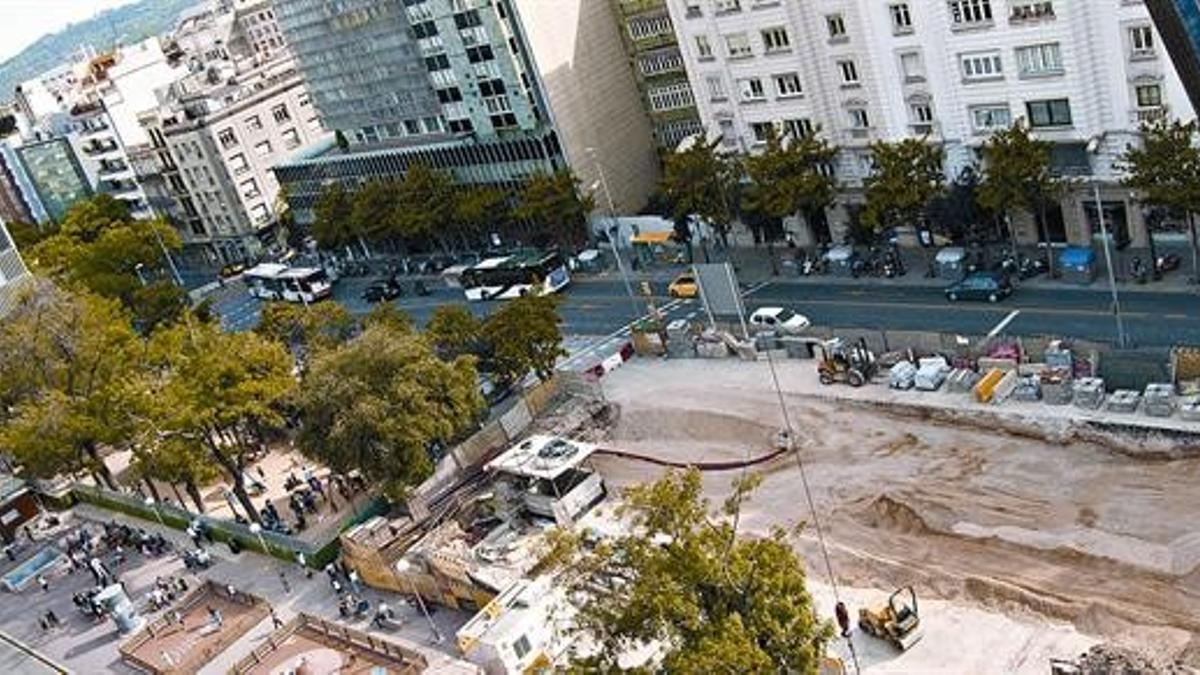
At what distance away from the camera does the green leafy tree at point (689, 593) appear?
35250 mm

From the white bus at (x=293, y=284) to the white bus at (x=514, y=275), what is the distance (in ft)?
74.1

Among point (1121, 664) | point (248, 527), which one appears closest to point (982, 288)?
point (1121, 664)

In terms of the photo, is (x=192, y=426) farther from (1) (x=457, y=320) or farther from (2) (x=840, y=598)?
(2) (x=840, y=598)

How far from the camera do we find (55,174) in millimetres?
172375

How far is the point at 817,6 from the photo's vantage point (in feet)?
272

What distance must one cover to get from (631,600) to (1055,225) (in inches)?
2042

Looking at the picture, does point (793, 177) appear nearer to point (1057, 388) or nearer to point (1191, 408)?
point (1057, 388)

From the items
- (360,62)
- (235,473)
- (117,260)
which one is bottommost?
(235,473)

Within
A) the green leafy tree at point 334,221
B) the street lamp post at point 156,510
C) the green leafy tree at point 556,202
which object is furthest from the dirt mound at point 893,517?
the green leafy tree at point 334,221

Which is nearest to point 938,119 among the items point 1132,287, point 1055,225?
point 1055,225

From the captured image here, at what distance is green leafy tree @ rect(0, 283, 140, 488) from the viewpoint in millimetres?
79188

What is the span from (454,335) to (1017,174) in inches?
1392

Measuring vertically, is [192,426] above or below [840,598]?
above

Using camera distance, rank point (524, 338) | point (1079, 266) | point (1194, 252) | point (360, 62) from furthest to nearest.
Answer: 1. point (360, 62)
2. point (524, 338)
3. point (1079, 266)
4. point (1194, 252)
